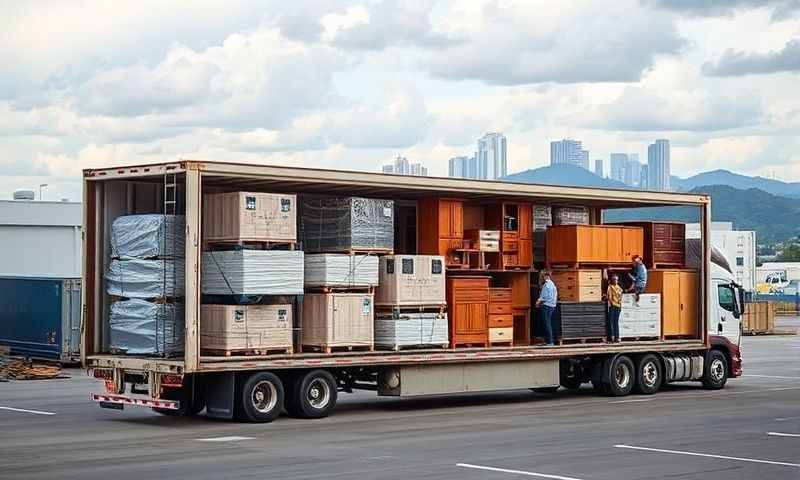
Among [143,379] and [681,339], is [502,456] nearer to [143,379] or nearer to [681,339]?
[143,379]

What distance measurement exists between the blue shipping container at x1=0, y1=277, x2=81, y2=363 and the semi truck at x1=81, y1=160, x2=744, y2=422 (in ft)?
43.5

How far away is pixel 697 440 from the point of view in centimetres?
1841

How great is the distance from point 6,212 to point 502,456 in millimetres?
36414

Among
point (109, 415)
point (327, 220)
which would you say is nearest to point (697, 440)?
point (327, 220)

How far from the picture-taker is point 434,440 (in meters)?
18.3

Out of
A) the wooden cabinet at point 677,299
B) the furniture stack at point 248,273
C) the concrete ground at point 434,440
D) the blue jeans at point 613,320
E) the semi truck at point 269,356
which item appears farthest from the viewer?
the wooden cabinet at point 677,299

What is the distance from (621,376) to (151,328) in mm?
10180

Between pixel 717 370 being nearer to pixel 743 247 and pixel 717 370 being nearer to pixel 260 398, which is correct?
pixel 260 398

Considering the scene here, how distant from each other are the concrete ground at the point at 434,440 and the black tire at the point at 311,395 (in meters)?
0.29

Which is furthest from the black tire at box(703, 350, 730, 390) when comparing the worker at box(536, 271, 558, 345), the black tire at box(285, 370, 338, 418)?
the black tire at box(285, 370, 338, 418)

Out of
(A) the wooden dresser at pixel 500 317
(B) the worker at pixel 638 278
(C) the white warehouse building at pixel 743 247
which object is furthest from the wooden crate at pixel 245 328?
(C) the white warehouse building at pixel 743 247

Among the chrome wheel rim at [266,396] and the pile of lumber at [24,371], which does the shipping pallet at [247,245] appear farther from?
the pile of lumber at [24,371]

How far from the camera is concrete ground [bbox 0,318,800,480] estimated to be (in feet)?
49.8

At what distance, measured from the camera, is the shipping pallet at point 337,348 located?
21422mm
